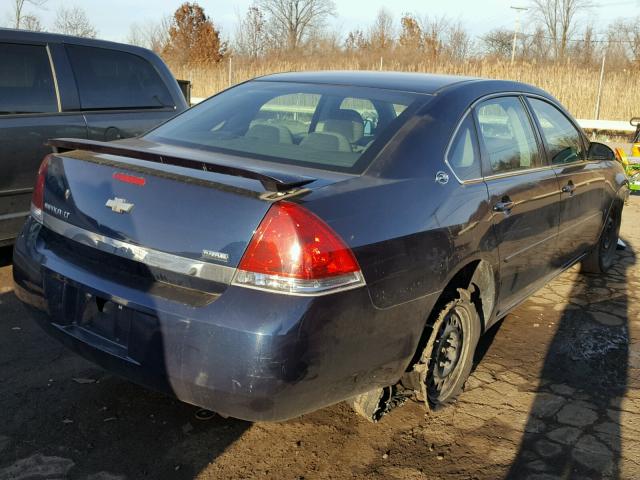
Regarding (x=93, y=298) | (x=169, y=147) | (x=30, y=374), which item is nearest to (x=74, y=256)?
(x=93, y=298)

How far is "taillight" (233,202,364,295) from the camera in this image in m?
2.29

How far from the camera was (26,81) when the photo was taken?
4.99 m

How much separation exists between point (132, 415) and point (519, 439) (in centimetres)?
185

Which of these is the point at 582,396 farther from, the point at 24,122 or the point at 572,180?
the point at 24,122

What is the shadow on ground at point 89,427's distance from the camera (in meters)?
2.69

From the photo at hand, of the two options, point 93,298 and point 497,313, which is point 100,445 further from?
point 497,313

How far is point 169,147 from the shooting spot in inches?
123

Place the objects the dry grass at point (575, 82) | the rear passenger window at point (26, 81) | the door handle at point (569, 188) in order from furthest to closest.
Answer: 1. the dry grass at point (575, 82)
2. the rear passenger window at point (26, 81)
3. the door handle at point (569, 188)

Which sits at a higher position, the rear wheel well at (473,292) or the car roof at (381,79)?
the car roof at (381,79)

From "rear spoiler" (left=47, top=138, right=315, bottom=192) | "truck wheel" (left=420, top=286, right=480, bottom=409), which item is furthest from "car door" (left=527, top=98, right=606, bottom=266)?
"rear spoiler" (left=47, top=138, right=315, bottom=192)

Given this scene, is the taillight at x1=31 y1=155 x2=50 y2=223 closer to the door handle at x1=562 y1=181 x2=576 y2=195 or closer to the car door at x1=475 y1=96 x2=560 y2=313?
the car door at x1=475 y1=96 x2=560 y2=313

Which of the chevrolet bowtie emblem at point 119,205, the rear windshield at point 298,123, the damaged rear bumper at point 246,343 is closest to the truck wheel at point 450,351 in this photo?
the damaged rear bumper at point 246,343

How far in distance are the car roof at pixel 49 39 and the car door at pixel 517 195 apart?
3.58 metres

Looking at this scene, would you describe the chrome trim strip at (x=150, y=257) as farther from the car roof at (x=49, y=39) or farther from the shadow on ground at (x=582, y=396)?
the car roof at (x=49, y=39)
